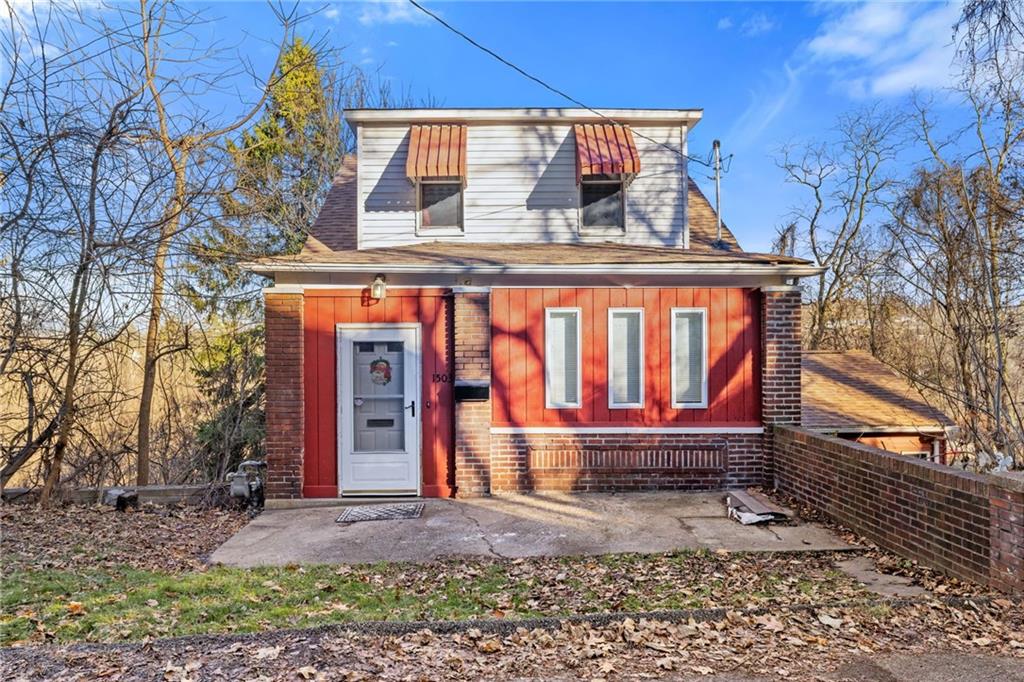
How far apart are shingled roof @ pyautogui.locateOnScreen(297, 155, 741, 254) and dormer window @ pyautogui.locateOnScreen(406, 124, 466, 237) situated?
132 cm

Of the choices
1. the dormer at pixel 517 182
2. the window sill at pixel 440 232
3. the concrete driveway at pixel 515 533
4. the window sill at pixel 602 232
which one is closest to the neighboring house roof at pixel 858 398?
the dormer at pixel 517 182

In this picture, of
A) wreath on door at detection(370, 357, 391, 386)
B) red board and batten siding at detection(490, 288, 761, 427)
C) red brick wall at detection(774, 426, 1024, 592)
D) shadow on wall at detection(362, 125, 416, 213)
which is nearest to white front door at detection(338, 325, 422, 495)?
wreath on door at detection(370, 357, 391, 386)

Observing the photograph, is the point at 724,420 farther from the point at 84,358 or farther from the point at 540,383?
the point at 84,358

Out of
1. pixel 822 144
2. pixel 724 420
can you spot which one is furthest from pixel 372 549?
pixel 822 144

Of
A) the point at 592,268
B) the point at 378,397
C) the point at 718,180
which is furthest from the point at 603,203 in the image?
the point at 378,397

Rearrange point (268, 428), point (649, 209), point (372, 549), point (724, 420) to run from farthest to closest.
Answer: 1. point (649, 209)
2. point (724, 420)
3. point (268, 428)
4. point (372, 549)

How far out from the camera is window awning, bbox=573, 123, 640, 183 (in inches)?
336

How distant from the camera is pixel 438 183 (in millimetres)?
8945

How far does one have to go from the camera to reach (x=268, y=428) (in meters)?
7.03

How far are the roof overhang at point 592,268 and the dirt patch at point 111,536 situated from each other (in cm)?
329

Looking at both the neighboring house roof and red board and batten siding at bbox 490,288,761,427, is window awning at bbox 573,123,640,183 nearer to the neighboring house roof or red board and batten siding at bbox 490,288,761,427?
red board and batten siding at bbox 490,288,761,427

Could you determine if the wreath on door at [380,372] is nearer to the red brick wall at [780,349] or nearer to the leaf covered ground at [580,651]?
the leaf covered ground at [580,651]

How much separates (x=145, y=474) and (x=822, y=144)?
73.2 feet

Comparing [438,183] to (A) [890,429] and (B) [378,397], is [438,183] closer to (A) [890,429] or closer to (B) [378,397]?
(B) [378,397]
